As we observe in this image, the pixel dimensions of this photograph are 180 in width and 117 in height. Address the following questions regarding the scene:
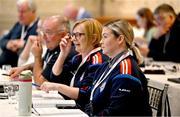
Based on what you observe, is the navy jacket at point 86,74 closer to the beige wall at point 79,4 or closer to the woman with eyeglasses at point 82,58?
the woman with eyeglasses at point 82,58

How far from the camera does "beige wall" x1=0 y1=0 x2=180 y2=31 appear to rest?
9.38 m

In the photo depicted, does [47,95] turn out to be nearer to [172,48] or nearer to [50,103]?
[50,103]

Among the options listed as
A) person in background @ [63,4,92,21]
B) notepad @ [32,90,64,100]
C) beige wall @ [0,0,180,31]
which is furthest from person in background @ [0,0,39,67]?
notepad @ [32,90,64,100]

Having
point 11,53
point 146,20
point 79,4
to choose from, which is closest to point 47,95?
point 11,53

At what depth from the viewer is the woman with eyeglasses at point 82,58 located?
328cm

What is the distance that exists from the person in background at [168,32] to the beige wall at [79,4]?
2.99m

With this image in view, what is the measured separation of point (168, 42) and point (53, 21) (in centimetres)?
231

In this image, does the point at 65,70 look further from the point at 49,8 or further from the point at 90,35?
the point at 49,8

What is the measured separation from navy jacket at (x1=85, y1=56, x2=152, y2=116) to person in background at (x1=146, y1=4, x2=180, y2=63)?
2990mm

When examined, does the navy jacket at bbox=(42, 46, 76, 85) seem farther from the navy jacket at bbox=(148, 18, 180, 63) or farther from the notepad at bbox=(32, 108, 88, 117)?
Answer: the navy jacket at bbox=(148, 18, 180, 63)

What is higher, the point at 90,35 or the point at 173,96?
the point at 90,35

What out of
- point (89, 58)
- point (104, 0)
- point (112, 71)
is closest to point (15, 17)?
point (104, 0)

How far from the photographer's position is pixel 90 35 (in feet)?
11.4

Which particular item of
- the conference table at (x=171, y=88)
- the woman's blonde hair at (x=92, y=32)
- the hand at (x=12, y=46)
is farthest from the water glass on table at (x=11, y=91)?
the hand at (x=12, y=46)
